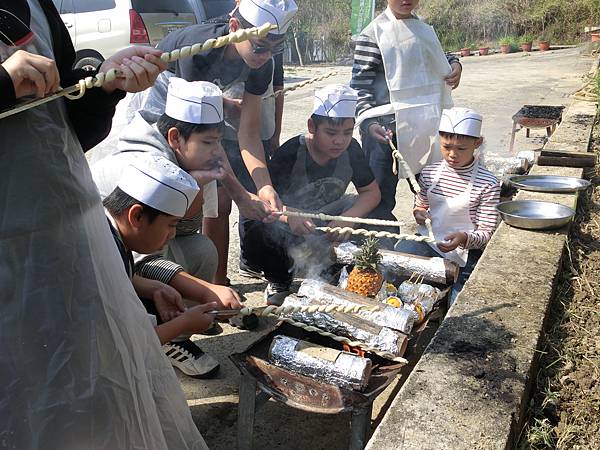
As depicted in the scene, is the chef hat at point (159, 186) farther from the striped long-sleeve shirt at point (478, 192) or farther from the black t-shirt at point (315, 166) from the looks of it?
the striped long-sleeve shirt at point (478, 192)

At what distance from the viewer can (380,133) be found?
15.0 ft

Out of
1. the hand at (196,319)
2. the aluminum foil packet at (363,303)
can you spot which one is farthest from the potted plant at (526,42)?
the hand at (196,319)

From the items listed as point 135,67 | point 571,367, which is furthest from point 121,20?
point 571,367

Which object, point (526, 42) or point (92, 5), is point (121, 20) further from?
Result: point (526, 42)

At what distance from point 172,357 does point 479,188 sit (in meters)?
2.37

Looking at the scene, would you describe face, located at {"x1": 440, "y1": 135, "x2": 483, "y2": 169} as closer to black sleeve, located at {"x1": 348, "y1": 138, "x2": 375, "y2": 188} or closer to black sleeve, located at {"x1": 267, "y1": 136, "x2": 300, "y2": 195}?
black sleeve, located at {"x1": 348, "y1": 138, "x2": 375, "y2": 188}

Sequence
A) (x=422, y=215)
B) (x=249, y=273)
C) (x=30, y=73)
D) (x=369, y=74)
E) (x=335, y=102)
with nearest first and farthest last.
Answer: (x=30, y=73) < (x=335, y=102) < (x=422, y=215) < (x=369, y=74) < (x=249, y=273)

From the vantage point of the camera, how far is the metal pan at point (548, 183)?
14.6ft

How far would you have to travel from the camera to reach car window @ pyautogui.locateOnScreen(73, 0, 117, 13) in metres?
7.43

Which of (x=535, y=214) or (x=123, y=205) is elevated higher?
(x=123, y=205)

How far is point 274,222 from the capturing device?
416cm

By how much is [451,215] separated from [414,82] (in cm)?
118

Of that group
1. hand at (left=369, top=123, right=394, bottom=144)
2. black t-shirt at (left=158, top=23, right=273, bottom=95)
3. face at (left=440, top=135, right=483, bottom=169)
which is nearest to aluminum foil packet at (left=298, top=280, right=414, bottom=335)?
face at (left=440, top=135, right=483, bottom=169)

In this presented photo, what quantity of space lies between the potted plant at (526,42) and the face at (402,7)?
73.3 feet
